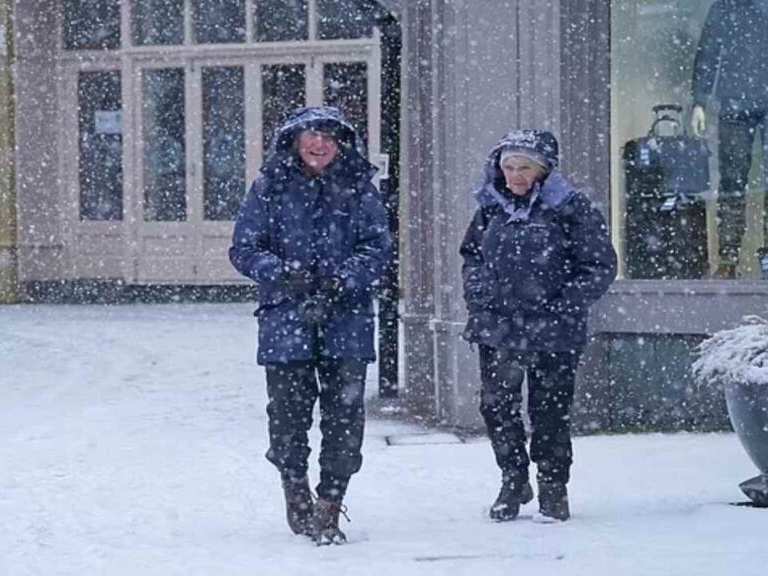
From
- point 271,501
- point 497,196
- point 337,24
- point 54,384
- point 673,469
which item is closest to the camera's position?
point 497,196

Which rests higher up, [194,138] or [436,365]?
[194,138]

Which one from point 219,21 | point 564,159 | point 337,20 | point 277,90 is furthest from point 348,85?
point 564,159

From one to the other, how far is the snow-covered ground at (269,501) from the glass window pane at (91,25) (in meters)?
8.44

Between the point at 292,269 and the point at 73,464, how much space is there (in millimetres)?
2528

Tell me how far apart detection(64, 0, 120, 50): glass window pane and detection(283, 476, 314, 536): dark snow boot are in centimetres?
1327

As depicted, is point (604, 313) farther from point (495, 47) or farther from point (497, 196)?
point (497, 196)

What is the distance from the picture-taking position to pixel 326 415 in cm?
594

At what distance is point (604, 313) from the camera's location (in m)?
8.54

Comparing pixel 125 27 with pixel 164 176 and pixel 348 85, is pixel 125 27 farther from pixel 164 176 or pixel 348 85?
pixel 348 85

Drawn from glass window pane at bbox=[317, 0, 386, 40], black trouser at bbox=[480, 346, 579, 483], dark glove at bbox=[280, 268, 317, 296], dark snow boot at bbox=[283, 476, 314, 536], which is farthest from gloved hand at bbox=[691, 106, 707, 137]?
glass window pane at bbox=[317, 0, 386, 40]

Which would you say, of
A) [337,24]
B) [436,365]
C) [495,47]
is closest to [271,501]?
[436,365]

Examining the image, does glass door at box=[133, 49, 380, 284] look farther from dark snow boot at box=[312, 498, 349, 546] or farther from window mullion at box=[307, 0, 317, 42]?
dark snow boot at box=[312, 498, 349, 546]

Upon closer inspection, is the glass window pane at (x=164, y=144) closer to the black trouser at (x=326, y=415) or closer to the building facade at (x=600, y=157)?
the building facade at (x=600, y=157)

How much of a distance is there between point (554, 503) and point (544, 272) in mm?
928
